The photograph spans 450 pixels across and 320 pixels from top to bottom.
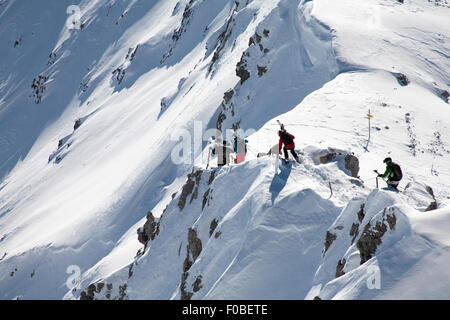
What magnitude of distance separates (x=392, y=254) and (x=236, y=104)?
2279 cm

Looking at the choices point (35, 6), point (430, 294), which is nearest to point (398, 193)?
point (430, 294)

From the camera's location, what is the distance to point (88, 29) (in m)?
94.6

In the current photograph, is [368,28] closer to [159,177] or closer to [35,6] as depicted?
[159,177]

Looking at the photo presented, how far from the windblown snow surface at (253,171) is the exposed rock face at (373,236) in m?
0.04

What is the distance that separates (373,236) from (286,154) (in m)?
5.77

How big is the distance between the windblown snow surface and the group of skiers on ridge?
53 centimetres

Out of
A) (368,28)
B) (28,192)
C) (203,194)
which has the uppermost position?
(203,194)

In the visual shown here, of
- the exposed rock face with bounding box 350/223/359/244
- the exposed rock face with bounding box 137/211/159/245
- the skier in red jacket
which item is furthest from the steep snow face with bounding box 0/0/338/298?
the exposed rock face with bounding box 350/223/359/244

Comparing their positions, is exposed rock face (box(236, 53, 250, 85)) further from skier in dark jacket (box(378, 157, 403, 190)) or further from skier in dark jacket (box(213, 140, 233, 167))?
skier in dark jacket (box(378, 157, 403, 190))

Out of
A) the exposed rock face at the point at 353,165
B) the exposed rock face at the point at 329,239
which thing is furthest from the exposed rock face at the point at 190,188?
the exposed rock face at the point at 329,239

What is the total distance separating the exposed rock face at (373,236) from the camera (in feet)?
45.4

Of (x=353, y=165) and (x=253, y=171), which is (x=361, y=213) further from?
(x=253, y=171)

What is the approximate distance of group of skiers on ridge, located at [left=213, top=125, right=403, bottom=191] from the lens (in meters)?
16.5

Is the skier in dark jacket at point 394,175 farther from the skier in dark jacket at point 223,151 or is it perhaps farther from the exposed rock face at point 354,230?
the skier in dark jacket at point 223,151
